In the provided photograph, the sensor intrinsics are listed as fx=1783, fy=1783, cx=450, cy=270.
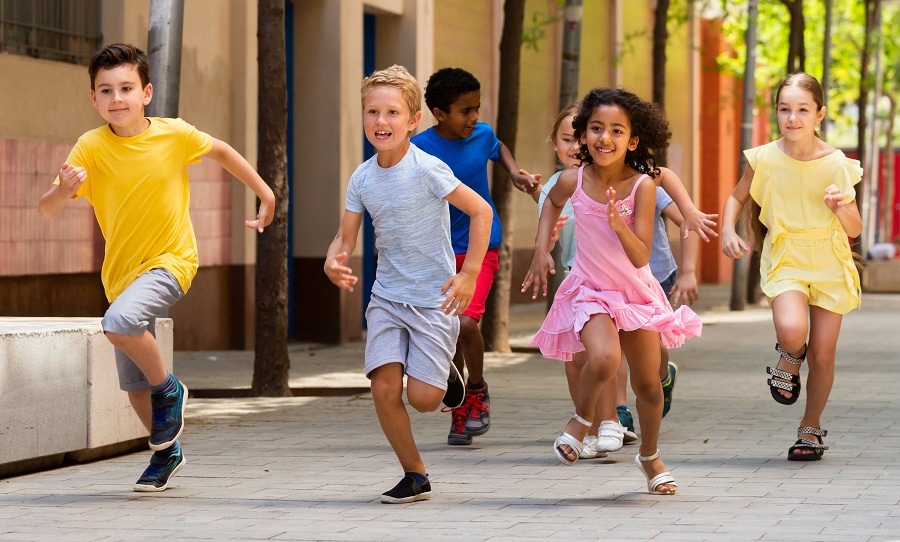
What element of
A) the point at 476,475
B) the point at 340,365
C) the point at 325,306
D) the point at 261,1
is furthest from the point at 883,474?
the point at 325,306

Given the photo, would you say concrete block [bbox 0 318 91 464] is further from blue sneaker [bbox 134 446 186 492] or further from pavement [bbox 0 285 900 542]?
blue sneaker [bbox 134 446 186 492]

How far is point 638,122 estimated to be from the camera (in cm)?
754

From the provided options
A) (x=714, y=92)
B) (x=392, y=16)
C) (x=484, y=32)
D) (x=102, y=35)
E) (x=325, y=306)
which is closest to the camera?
(x=102, y=35)

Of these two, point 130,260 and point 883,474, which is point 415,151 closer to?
point 130,260

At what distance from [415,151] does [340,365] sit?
8.37 meters

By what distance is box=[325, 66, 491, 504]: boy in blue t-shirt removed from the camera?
23.9 ft

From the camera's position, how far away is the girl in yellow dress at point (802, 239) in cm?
862

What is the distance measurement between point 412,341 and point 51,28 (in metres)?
8.08

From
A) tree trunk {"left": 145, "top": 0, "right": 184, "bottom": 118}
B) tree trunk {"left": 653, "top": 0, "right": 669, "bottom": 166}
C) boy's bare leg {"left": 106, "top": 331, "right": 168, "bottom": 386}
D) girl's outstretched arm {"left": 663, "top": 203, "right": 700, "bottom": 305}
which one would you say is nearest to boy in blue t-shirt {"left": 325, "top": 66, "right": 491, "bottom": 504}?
boy's bare leg {"left": 106, "top": 331, "right": 168, "bottom": 386}

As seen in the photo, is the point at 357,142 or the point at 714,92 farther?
the point at 714,92

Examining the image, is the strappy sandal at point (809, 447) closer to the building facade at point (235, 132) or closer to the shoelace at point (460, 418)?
the shoelace at point (460, 418)

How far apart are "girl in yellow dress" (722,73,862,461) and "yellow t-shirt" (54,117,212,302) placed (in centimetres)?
272

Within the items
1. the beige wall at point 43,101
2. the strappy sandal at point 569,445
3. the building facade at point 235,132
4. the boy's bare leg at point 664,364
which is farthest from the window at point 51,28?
the strappy sandal at point 569,445

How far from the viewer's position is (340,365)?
51.4ft
